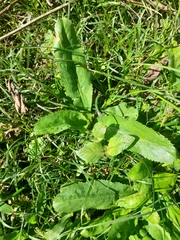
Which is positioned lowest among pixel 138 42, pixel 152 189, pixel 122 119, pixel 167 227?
pixel 167 227

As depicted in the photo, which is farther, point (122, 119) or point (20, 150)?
point (20, 150)

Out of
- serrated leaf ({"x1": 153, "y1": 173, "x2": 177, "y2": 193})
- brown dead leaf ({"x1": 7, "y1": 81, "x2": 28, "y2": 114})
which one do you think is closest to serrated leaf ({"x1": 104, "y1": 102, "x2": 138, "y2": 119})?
serrated leaf ({"x1": 153, "y1": 173, "x2": 177, "y2": 193})

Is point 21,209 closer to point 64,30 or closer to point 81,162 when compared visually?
point 81,162

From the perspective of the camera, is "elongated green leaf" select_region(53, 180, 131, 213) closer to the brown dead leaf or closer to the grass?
the grass

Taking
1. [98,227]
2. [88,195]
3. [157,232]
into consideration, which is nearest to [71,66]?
[88,195]

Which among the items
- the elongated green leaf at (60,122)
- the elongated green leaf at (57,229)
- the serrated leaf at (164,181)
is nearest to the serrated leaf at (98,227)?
the elongated green leaf at (57,229)

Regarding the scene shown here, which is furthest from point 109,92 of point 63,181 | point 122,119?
point 63,181
